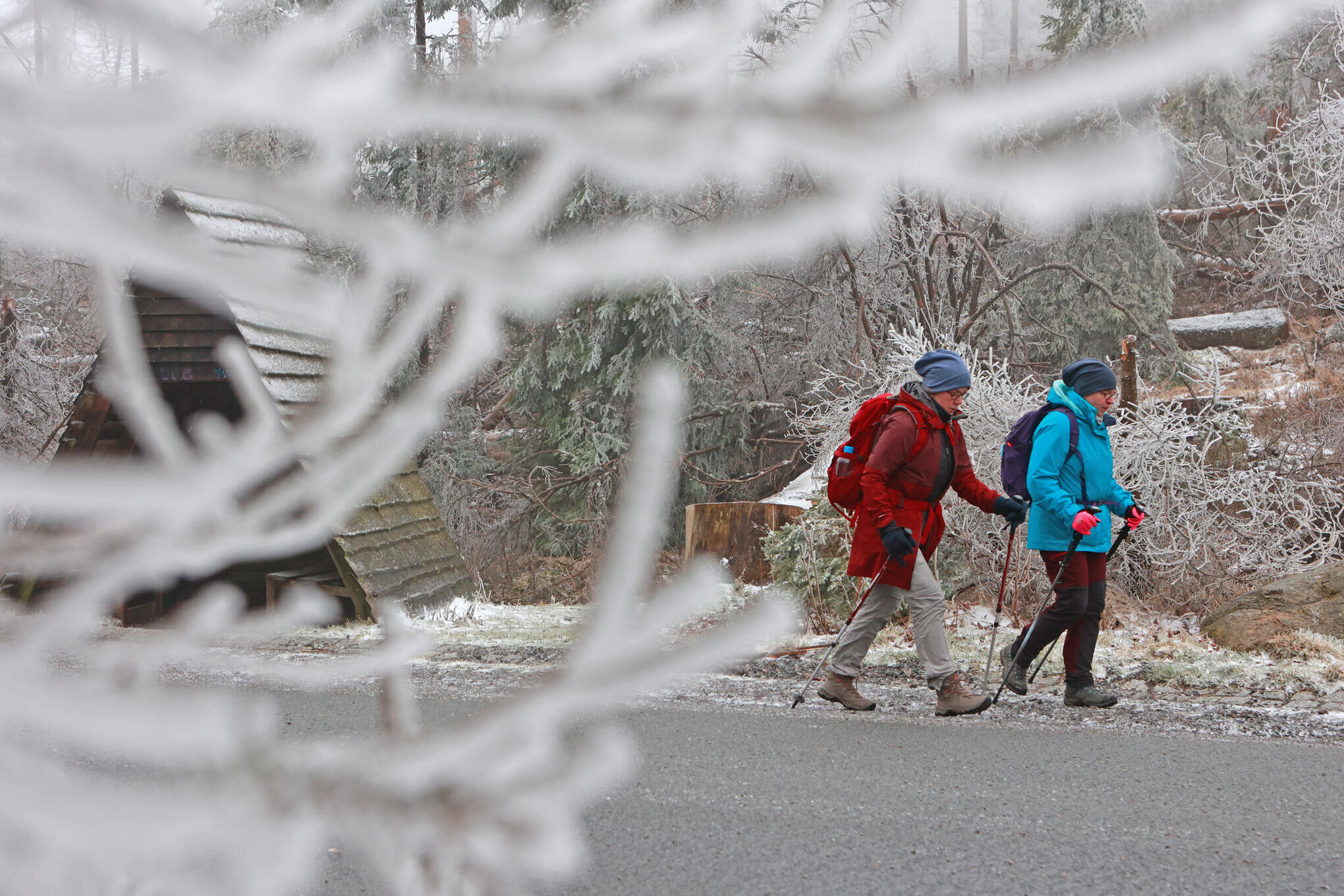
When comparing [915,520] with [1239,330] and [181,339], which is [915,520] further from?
[1239,330]

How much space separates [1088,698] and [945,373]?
5.94ft

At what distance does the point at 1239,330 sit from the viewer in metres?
21.0

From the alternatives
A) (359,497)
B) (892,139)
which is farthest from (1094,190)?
(359,497)

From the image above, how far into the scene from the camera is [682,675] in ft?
3.16

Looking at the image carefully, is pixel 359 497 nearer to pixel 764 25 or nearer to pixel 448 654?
pixel 448 654

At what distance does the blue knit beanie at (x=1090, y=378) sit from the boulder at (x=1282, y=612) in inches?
90.0

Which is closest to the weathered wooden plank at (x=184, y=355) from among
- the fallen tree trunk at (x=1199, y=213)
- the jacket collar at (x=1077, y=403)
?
the jacket collar at (x=1077, y=403)

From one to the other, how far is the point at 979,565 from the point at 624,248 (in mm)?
8113

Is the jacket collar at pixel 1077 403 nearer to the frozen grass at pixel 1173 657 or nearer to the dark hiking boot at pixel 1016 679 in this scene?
the dark hiking boot at pixel 1016 679

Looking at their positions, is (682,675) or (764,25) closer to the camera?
(682,675)

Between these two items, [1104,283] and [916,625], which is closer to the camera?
[916,625]

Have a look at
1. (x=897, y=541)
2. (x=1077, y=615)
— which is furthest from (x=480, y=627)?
(x=1077, y=615)

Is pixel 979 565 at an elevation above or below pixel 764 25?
below

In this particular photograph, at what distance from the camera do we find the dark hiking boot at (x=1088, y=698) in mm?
5355
